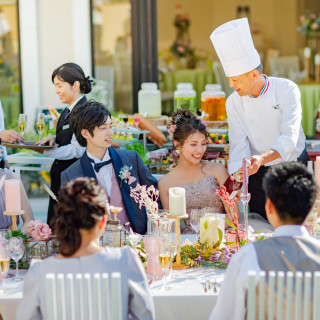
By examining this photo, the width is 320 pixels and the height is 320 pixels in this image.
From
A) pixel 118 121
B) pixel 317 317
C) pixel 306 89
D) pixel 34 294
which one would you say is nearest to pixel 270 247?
pixel 317 317

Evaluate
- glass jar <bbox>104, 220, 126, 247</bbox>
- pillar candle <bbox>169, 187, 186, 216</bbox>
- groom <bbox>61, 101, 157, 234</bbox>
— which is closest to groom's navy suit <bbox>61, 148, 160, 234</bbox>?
groom <bbox>61, 101, 157, 234</bbox>

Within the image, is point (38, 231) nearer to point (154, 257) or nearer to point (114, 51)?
point (154, 257)

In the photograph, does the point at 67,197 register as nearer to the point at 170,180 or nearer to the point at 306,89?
the point at 170,180

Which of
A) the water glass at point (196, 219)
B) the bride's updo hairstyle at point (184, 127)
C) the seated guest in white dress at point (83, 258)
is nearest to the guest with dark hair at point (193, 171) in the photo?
the bride's updo hairstyle at point (184, 127)

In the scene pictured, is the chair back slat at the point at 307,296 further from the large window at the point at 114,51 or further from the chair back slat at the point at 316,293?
the large window at the point at 114,51

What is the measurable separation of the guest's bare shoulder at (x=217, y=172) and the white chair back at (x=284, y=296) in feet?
5.89

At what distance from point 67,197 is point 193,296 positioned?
2.45ft

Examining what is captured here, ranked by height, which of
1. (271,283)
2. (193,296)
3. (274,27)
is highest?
(274,27)

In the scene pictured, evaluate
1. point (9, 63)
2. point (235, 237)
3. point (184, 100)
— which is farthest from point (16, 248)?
point (9, 63)

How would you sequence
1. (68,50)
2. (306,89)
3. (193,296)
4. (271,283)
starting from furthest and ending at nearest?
(306,89), (68,50), (193,296), (271,283)

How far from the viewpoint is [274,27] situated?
41.6ft

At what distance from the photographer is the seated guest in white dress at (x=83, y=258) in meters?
2.17

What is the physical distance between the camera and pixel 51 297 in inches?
86.1

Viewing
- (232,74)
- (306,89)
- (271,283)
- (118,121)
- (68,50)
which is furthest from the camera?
(306,89)
